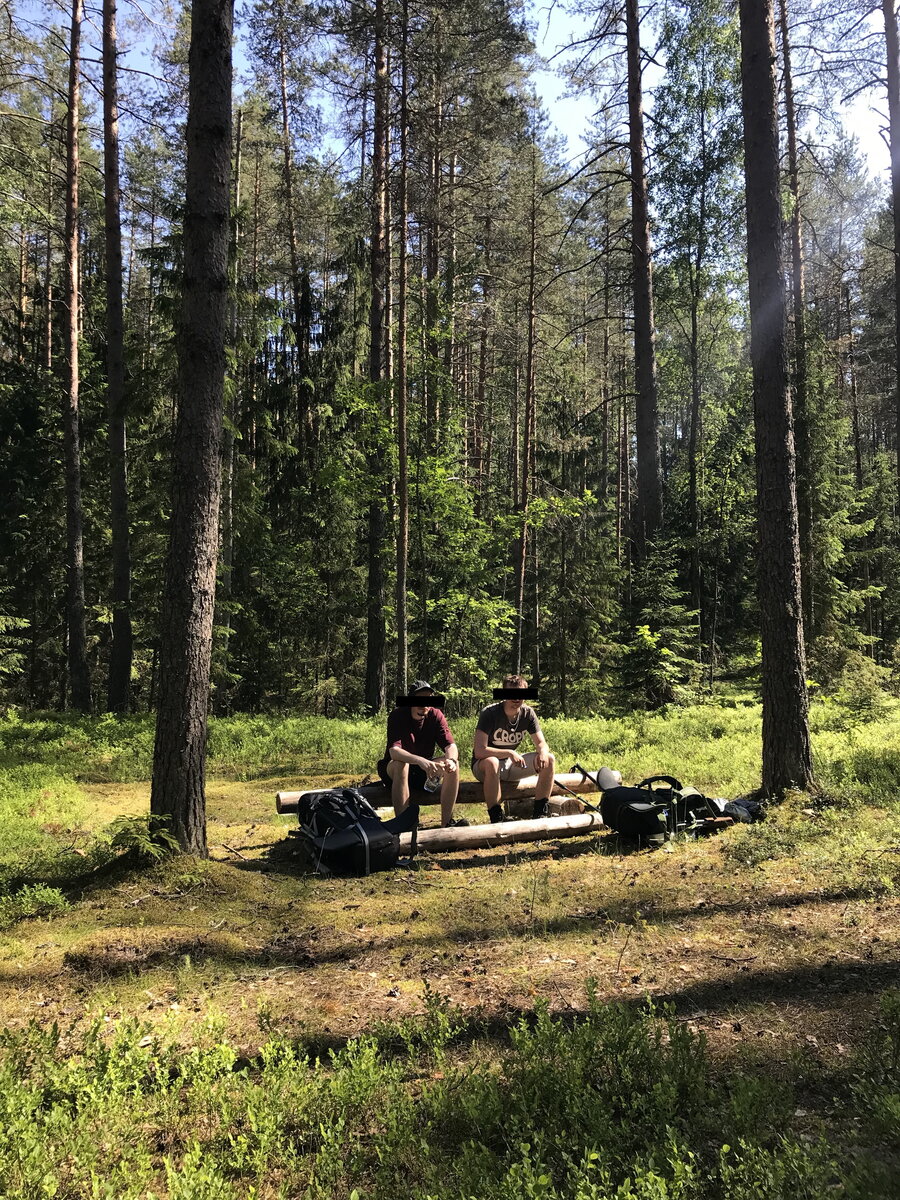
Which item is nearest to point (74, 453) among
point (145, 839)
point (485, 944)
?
point (145, 839)

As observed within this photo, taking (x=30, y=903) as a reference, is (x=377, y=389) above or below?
above

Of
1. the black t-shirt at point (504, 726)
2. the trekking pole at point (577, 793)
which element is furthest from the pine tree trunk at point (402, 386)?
the black t-shirt at point (504, 726)

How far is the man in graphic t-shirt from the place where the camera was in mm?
7145

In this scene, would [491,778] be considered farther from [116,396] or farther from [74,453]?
[74,453]

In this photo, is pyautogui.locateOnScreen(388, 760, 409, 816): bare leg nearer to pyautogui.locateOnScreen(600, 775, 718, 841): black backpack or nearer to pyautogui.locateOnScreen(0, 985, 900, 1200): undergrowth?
pyautogui.locateOnScreen(600, 775, 718, 841): black backpack

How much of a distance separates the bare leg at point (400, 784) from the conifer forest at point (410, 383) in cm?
383

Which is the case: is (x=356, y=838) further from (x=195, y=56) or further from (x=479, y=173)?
(x=479, y=173)

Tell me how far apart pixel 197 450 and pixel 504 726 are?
3929 millimetres

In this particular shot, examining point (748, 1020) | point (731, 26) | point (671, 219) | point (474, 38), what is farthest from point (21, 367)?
point (748, 1020)

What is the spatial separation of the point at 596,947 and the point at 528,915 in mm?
662

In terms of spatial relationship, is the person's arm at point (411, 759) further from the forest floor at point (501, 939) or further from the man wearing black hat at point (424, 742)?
the forest floor at point (501, 939)

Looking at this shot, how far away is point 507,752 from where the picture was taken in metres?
7.16

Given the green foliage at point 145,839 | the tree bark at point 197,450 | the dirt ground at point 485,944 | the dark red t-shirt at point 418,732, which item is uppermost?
the tree bark at point 197,450

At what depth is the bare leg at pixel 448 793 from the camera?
271 inches
